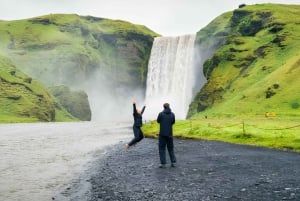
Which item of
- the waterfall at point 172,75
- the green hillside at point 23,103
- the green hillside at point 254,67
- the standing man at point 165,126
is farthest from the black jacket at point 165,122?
the green hillside at point 23,103

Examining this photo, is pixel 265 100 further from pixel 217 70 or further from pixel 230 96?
pixel 217 70

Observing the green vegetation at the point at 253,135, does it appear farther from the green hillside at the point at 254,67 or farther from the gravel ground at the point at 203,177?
the green hillside at the point at 254,67

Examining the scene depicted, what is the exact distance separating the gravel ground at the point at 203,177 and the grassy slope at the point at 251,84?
8.27 metres

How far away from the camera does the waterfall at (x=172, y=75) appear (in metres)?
156

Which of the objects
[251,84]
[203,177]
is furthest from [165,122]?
[251,84]

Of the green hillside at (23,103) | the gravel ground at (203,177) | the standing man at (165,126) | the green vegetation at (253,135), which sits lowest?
the gravel ground at (203,177)

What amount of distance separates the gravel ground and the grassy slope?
27.1 ft

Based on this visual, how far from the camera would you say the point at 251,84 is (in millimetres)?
103312

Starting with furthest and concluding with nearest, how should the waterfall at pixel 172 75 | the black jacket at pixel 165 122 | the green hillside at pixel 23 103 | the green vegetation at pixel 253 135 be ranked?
the green hillside at pixel 23 103, the waterfall at pixel 172 75, the green vegetation at pixel 253 135, the black jacket at pixel 165 122

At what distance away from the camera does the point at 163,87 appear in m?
168

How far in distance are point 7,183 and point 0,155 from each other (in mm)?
16247

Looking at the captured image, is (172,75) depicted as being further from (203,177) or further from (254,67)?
(203,177)

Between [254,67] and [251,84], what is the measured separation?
1208cm

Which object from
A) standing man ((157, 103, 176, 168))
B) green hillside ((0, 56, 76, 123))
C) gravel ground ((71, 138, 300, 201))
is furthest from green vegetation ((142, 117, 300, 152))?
green hillside ((0, 56, 76, 123))
